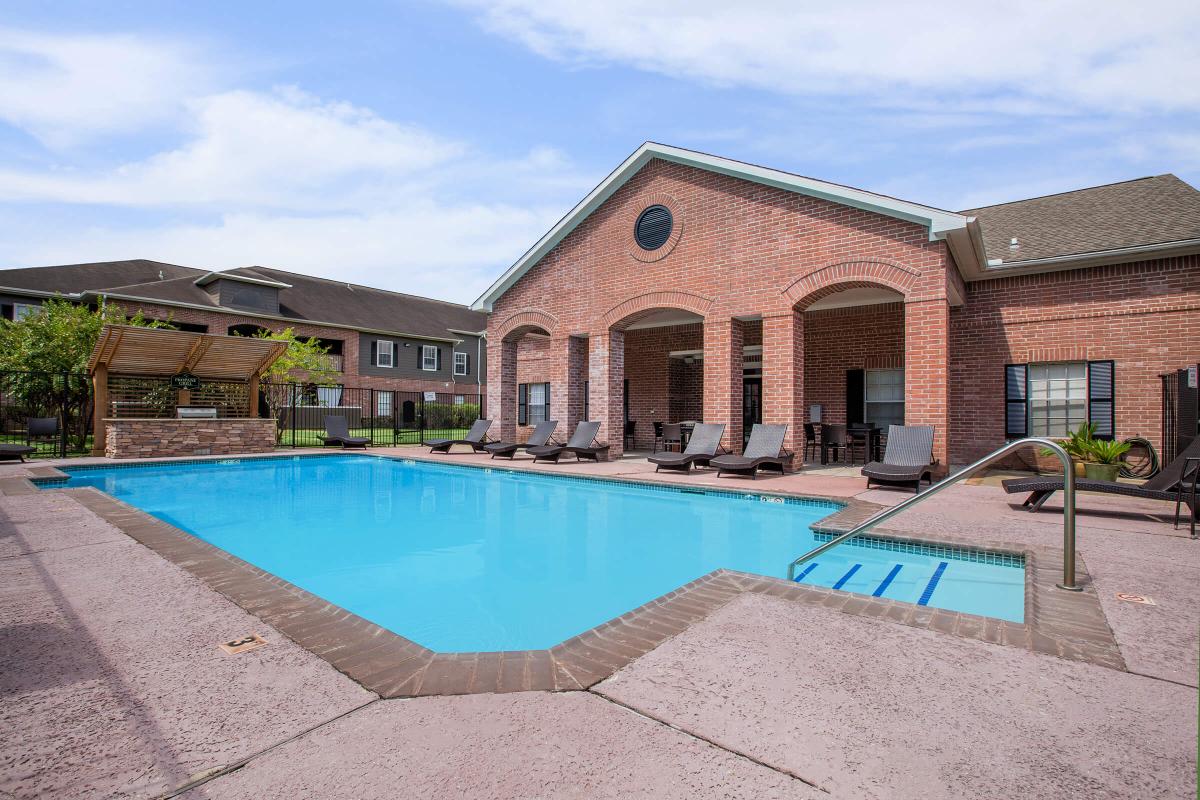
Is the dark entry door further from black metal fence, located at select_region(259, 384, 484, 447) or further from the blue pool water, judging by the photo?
black metal fence, located at select_region(259, 384, 484, 447)

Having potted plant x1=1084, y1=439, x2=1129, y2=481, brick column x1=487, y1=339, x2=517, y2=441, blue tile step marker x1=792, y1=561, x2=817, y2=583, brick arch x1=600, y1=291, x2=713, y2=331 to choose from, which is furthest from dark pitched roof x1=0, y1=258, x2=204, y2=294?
potted plant x1=1084, y1=439, x2=1129, y2=481

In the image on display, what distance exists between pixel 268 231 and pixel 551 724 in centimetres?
2367

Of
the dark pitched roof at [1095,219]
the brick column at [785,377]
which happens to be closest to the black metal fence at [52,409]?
the brick column at [785,377]

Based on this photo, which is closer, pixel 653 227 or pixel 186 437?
pixel 653 227

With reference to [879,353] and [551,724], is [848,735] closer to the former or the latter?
[551,724]

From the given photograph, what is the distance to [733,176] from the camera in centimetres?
1288

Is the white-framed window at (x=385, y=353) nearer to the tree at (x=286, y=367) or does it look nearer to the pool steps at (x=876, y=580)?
the tree at (x=286, y=367)

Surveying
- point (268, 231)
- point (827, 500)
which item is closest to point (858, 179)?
point (827, 500)

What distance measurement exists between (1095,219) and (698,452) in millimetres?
10176

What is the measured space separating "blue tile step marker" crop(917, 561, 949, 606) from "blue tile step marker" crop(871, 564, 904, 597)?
0.31 m

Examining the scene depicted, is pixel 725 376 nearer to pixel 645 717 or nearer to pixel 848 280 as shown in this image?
pixel 848 280

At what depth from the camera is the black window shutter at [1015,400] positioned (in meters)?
12.1

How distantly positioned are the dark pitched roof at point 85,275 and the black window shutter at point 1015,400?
31.3m

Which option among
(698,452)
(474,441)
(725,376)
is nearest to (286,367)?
(474,441)
